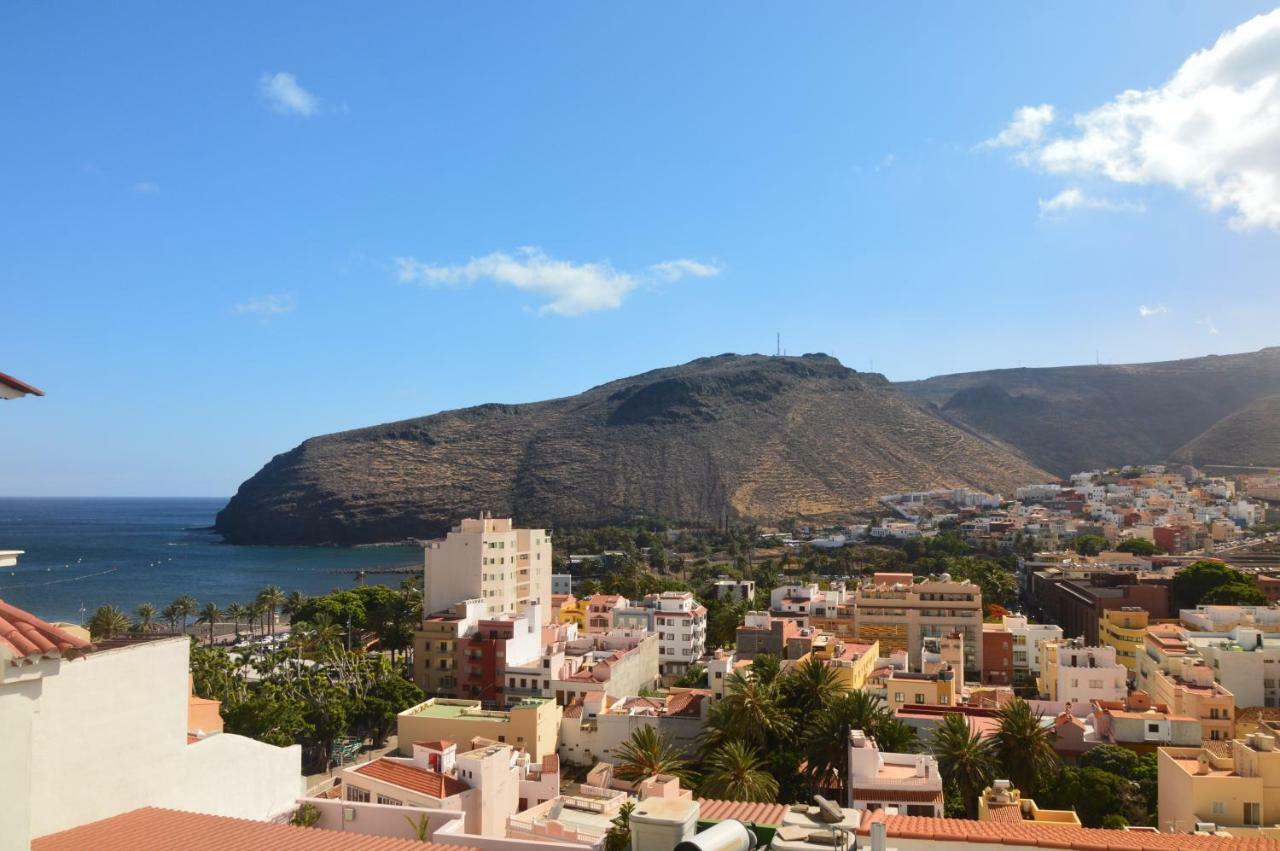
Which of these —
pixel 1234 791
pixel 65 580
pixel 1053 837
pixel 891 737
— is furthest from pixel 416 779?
pixel 65 580

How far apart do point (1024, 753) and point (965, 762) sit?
2037mm

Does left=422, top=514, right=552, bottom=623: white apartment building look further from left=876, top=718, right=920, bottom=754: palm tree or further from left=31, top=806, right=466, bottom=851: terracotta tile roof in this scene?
left=31, top=806, right=466, bottom=851: terracotta tile roof

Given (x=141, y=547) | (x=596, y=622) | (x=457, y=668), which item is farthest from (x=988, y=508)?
(x=141, y=547)

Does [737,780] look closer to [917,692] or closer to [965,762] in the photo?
[965,762]

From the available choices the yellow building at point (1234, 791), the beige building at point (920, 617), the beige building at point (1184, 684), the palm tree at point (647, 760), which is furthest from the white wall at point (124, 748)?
the beige building at point (920, 617)

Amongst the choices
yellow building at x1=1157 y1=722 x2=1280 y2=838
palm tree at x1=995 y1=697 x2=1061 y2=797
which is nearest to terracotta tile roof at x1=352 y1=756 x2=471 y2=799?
palm tree at x1=995 y1=697 x2=1061 y2=797

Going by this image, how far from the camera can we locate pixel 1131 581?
58.0m

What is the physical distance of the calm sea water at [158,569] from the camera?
9138cm

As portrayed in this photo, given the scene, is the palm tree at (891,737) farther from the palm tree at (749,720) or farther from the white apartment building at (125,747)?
the white apartment building at (125,747)

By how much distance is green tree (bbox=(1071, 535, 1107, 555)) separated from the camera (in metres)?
91.4

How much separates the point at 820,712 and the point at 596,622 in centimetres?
2947

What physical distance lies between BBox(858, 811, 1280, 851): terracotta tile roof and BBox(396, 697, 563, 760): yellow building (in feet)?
62.8

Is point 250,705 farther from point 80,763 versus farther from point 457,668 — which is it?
point 80,763

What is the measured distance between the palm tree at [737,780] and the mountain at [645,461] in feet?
376
